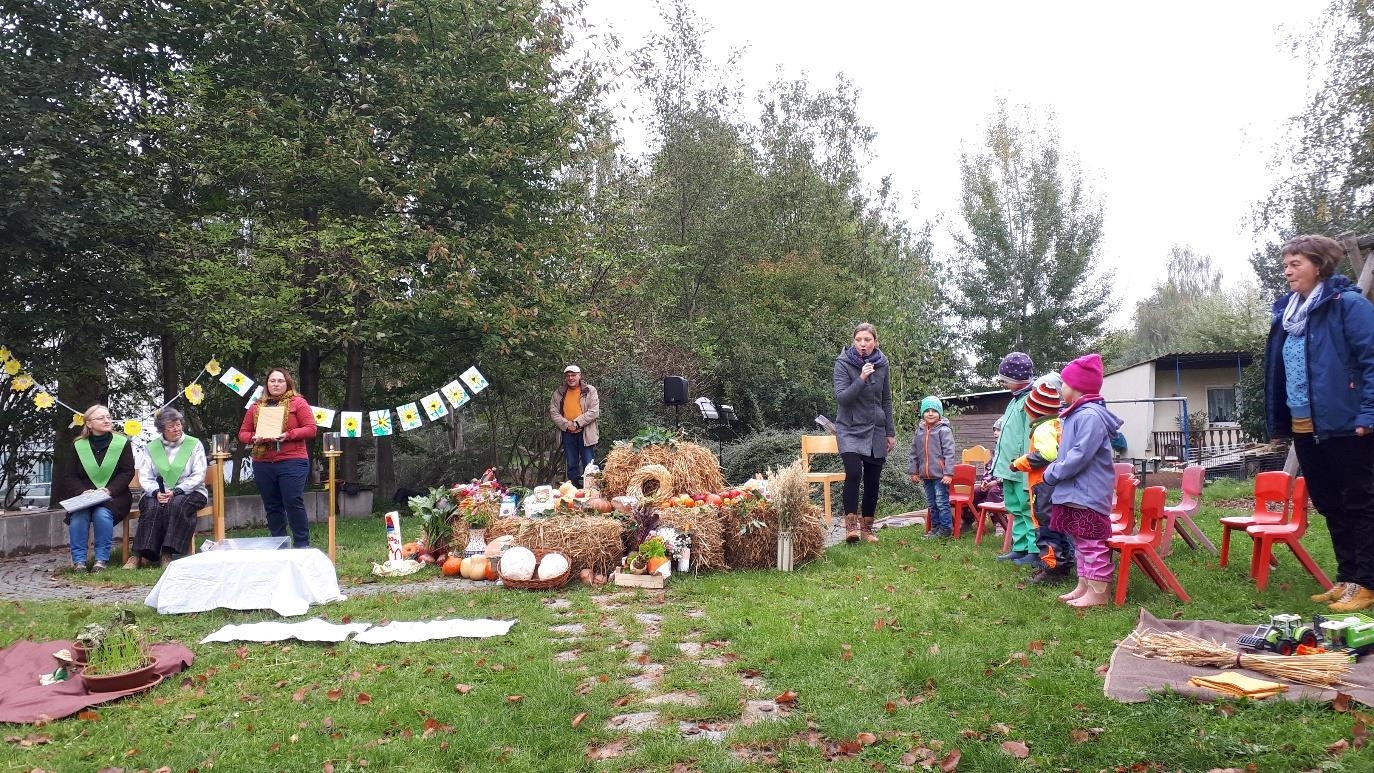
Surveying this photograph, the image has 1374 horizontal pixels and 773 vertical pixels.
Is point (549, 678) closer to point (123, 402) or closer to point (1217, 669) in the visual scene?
point (1217, 669)

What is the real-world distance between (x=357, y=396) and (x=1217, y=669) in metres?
12.1

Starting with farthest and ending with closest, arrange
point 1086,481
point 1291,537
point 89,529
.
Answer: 1. point 89,529
2. point 1086,481
3. point 1291,537

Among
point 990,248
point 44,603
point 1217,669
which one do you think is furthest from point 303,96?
point 990,248

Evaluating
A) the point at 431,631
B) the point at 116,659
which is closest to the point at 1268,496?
the point at 431,631

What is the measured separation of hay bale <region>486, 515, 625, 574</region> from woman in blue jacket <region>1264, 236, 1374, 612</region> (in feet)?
15.0

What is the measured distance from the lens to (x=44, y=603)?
638cm

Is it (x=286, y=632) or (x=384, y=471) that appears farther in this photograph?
(x=384, y=471)

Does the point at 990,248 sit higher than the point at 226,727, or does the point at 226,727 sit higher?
the point at 990,248

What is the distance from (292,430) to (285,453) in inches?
9.8

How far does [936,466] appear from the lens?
8602 mm

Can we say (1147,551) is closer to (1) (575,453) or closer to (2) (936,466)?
(2) (936,466)

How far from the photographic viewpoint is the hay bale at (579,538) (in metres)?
6.76

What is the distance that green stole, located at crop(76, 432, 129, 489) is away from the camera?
8.27 metres

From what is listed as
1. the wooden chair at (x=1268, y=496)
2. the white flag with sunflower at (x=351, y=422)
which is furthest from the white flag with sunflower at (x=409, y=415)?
the wooden chair at (x=1268, y=496)
